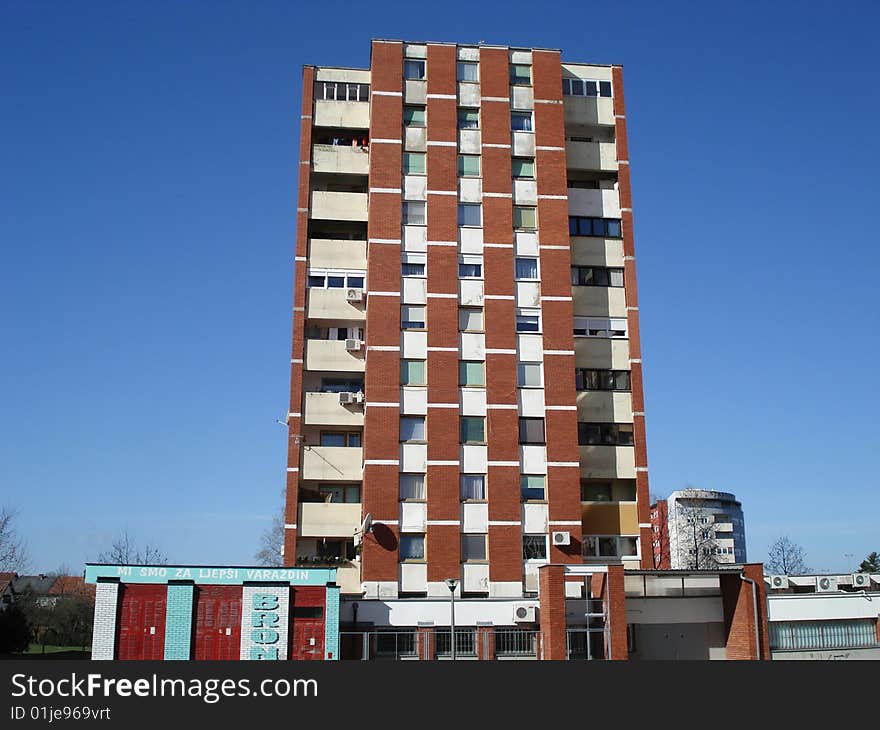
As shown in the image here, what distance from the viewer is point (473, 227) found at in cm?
5631

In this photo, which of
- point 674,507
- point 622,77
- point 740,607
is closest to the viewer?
point 740,607

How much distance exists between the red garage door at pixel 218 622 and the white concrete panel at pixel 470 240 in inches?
896

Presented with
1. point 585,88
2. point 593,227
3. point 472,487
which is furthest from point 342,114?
point 472,487

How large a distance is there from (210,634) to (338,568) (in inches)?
377

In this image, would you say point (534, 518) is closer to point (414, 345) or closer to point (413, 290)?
point (414, 345)

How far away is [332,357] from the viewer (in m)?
55.8

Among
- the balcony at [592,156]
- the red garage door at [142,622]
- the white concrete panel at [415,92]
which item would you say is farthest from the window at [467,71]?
the red garage door at [142,622]

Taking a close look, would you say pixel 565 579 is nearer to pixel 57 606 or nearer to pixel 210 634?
pixel 210 634

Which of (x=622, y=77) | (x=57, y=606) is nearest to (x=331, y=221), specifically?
(x=622, y=77)

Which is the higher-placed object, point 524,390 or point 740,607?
point 524,390

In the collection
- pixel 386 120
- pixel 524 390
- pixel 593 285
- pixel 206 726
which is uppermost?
pixel 386 120

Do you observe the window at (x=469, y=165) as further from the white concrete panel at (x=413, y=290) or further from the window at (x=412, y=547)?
the window at (x=412, y=547)

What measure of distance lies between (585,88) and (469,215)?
40.4 ft

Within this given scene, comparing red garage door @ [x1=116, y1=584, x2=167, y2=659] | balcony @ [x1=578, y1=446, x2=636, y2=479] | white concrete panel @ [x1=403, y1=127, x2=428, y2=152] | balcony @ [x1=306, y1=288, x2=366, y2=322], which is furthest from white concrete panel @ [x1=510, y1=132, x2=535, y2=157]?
red garage door @ [x1=116, y1=584, x2=167, y2=659]
